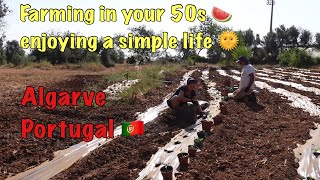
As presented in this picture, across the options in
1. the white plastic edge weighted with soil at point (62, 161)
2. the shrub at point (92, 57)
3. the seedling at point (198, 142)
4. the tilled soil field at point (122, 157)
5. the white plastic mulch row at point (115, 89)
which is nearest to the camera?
the tilled soil field at point (122, 157)

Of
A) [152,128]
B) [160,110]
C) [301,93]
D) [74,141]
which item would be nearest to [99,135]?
[74,141]

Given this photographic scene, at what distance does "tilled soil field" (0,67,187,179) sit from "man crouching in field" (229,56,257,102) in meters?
2.25

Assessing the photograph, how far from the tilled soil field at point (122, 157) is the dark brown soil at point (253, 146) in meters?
0.73

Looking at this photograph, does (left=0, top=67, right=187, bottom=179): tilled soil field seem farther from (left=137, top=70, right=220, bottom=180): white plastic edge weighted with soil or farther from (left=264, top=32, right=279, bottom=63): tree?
(left=264, top=32, right=279, bottom=63): tree

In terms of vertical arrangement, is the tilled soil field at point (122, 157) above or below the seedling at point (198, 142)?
below

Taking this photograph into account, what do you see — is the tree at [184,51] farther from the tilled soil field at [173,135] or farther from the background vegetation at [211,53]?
the tilled soil field at [173,135]

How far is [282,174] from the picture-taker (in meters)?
3.24

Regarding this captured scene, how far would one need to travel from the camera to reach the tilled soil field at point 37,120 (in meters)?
4.55

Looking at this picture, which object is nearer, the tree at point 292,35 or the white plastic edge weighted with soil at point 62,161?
the white plastic edge weighted with soil at point 62,161

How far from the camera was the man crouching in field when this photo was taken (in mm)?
7488

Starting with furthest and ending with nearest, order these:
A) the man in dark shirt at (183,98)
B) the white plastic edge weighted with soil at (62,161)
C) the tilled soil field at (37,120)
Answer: the man in dark shirt at (183,98), the tilled soil field at (37,120), the white plastic edge weighted with soil at (62,161)

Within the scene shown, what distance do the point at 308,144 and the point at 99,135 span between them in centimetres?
343

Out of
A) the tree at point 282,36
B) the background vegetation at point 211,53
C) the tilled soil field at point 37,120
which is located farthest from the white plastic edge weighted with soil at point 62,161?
the tree at point 282,36

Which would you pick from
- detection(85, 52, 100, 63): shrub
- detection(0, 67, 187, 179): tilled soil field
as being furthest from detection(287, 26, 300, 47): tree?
detection(0, 67, 187, 179): tilled soil field
